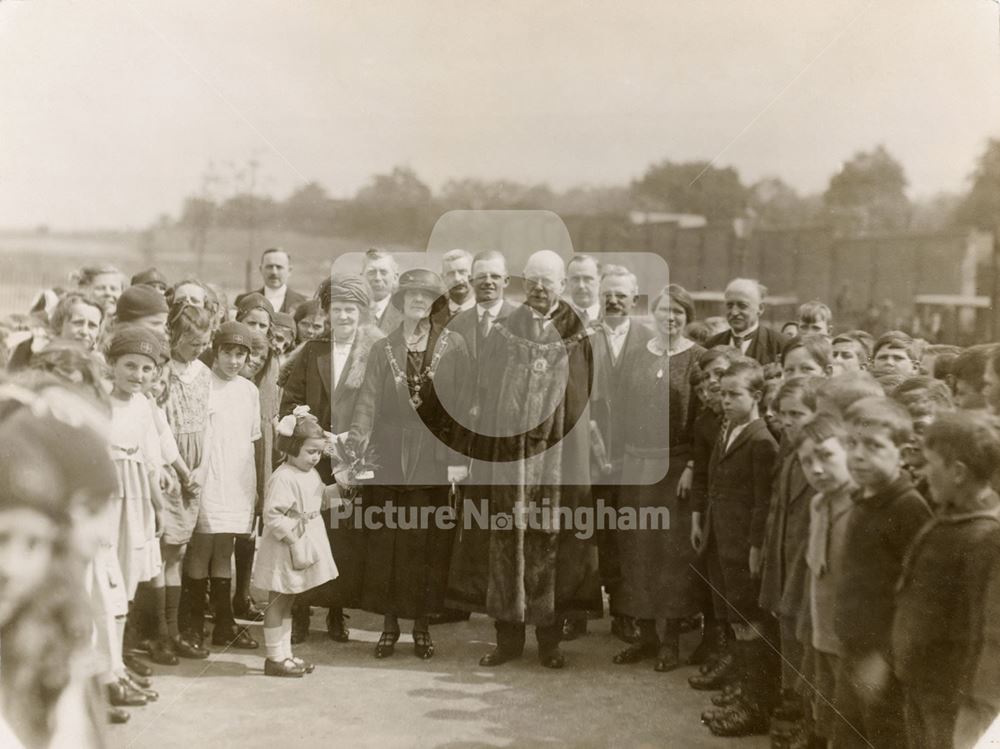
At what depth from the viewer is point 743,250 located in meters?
3.40

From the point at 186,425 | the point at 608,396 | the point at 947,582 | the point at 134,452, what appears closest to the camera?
the point at 947,582

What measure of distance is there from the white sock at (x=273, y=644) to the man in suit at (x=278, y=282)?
3.54 ft

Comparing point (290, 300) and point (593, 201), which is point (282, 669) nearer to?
point (290, 300)

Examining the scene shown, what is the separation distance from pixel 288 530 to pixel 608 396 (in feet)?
3.87

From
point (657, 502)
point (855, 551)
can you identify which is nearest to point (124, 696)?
point (657, 502)

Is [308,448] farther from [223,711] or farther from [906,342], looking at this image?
[906,342]

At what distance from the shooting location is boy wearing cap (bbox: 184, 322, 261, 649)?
3.16 m

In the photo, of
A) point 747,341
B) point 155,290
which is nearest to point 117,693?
point 155,290

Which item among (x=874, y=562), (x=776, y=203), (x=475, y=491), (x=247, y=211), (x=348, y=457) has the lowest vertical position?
(x=874, y=562)

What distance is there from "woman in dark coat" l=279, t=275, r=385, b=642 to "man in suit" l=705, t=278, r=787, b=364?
1.31 m

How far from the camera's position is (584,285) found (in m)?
3.29

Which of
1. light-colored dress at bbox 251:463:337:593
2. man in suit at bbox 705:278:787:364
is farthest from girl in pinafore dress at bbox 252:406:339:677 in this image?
man in suit at bbox 705:278:787:364

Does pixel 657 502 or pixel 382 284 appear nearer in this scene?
pixel 382 284

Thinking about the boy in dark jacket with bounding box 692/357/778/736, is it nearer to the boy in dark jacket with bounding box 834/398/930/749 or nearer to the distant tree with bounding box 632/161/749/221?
the boy in dark jacket with bounding box 834/398/930/749
